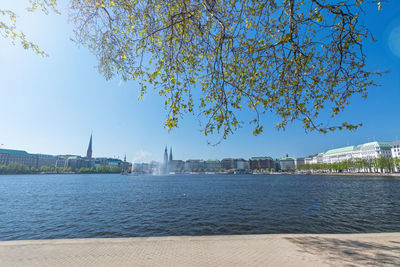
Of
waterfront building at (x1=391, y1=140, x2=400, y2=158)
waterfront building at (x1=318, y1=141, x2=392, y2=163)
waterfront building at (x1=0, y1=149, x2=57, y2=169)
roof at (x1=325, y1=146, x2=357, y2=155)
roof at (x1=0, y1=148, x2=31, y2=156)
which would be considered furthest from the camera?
roof at (x1=0, y1=148, x2=31, y2=156)

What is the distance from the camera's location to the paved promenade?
15.7ft

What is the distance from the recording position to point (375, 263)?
181 inches

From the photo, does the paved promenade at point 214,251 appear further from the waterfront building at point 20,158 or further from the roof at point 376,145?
the waterfront building at point 20,158

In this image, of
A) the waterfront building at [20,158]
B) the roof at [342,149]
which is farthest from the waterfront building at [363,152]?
the waterfront building at [20,158]

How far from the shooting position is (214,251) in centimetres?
541

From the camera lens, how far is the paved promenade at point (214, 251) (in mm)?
4789

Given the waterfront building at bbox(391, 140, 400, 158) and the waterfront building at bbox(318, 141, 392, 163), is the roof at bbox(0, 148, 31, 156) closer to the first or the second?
the waterfront building at bbox(318, 141, 392, 163)

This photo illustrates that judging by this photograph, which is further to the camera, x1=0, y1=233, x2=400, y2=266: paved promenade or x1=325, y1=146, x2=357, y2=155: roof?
x1=325, y1=146, x2=357, y2=155: roof

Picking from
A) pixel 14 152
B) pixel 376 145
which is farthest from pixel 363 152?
pixel 14 152

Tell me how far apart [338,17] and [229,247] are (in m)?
7.14

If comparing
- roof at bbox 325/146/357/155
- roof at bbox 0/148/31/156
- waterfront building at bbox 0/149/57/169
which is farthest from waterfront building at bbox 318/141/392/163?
roof at bbox 0/148/31/156

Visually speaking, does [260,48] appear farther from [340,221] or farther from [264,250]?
[340,221]

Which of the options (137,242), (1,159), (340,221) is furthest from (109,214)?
(1,159)

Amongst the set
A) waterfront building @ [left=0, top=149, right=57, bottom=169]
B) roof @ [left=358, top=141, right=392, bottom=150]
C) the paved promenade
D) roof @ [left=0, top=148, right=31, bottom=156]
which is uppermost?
roof @ [left=358, top=141, right=392, bottom=150]
